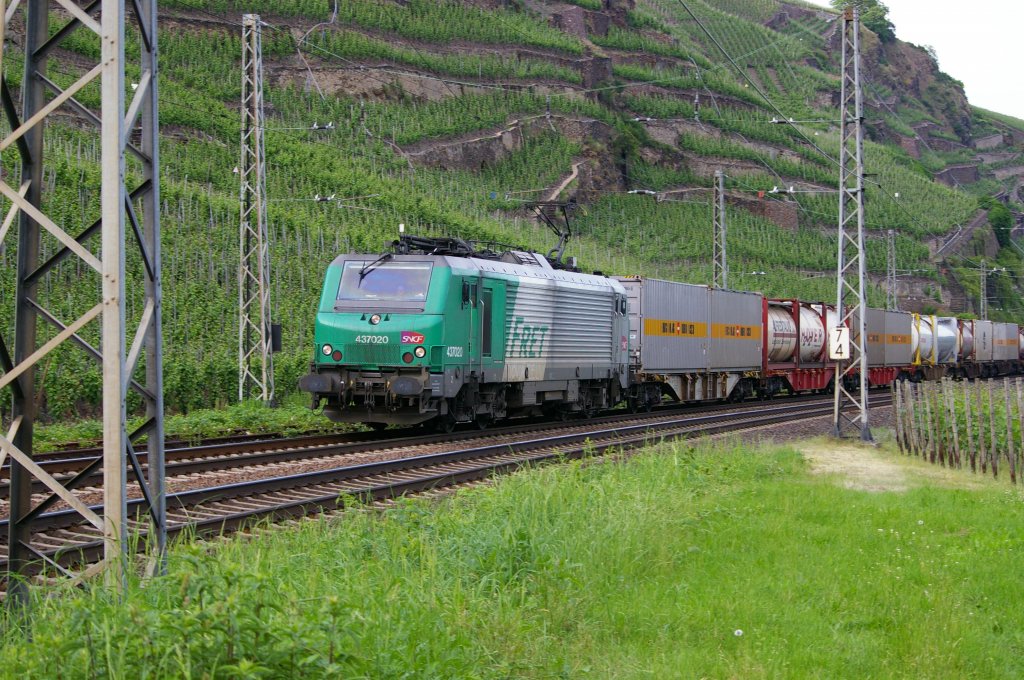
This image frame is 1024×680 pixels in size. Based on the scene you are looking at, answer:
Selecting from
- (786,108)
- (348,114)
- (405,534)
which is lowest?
(405,534)

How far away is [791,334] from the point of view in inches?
1435

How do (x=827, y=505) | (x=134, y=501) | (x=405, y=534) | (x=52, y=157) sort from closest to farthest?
(x=405, y=534) < (x=134, y=501) < (x=827, y=505) < (x=52, y=157)

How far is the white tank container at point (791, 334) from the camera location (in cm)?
3556

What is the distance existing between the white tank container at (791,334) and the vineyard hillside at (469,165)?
4511 mm

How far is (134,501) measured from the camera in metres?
11.0

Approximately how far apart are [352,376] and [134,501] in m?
7.26

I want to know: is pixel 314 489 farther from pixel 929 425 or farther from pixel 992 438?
pixel 929 425

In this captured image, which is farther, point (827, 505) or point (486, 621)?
point (827, 505)

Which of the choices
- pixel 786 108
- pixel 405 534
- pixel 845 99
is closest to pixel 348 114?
pixel 845 99

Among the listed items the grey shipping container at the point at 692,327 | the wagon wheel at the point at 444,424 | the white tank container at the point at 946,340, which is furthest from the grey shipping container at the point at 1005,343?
the wagon wheel at the point at 444,424

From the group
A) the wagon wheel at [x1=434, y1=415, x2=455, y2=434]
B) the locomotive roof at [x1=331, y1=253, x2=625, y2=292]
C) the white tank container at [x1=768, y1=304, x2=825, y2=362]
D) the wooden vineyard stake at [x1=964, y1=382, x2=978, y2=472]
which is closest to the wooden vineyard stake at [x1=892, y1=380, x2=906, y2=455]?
the wooden vineyard stake at [x1=964, y1=382, x2=978, y2=472]

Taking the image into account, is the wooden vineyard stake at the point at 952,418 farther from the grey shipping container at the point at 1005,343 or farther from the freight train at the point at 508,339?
the grey shipping container at the point at 1005,343

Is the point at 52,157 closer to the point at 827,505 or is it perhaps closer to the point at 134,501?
the point at 134,501

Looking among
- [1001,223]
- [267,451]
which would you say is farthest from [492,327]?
[1001,223]
